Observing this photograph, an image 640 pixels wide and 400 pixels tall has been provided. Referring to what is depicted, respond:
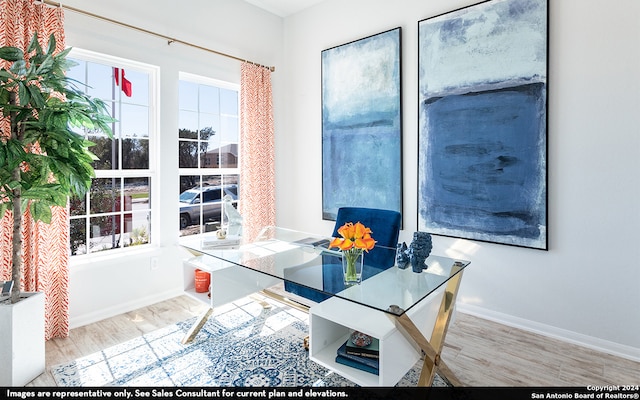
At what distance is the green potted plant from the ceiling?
2.49 m

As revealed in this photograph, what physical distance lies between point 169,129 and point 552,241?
3451mm

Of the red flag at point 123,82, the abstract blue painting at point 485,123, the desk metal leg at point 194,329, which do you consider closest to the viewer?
the desk metal leg at point 194,329

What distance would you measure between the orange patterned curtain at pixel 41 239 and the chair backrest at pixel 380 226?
212cm

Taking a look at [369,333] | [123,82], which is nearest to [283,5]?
[123,82]

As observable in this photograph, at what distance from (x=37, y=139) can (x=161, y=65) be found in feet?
4.74

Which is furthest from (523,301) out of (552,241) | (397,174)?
(397,174)

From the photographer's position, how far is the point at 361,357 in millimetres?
1788

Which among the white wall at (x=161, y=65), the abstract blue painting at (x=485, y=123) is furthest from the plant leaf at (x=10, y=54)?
the abstract blue painting at (x=485, y=123)

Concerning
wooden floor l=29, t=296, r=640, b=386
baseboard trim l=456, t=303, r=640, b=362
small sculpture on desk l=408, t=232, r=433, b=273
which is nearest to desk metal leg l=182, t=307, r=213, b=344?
wooden floor l=29, t=296, r=640, b=386

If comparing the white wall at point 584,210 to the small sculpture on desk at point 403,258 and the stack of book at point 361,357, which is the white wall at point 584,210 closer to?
the small sculpture on desk at point 403,258

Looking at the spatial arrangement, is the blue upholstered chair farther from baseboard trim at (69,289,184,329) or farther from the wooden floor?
baseboard trim at (69,289,184,329)

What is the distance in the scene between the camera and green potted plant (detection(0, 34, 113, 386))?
212 centimetres

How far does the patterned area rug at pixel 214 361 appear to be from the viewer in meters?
2.17

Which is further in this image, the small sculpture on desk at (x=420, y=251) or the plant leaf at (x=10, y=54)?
the plant leaf at (x=10, y=54)
